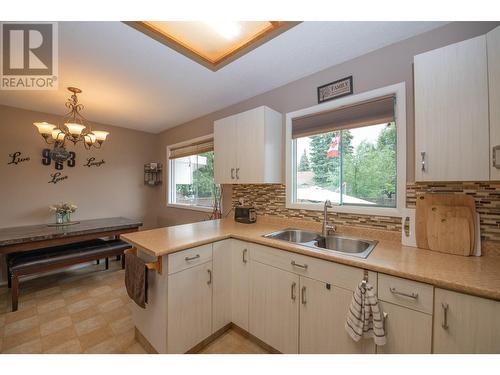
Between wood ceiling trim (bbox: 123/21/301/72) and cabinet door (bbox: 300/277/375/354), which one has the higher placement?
wood ceiling trim (bbox: 123/21/301/72)

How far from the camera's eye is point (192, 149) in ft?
11.0

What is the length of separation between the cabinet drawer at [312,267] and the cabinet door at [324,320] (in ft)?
0.15

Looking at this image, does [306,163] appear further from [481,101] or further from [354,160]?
[481,101]

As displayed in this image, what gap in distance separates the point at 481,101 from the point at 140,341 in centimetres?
281

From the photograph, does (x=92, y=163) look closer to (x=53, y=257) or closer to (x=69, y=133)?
(x=69, y=133)

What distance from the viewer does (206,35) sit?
1588mm

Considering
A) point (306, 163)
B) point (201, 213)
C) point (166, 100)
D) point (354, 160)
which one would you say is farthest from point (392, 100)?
point (201, 213)

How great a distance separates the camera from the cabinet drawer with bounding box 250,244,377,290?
3.84ft

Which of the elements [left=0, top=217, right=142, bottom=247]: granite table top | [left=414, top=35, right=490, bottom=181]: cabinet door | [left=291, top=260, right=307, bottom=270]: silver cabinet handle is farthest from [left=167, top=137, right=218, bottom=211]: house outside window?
[left=414, top=35, right=490, bottom=181]: cabinet door

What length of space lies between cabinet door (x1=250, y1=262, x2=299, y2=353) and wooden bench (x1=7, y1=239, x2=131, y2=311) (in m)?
2.33

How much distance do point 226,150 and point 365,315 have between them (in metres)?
1.92

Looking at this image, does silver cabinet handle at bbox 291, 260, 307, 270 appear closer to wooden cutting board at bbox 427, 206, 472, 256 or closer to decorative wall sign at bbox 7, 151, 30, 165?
wooden cutting board at bbox 427, 206, 472, 256

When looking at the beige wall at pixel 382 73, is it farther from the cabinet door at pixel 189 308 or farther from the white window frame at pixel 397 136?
the cabinet door at pixel 189 308

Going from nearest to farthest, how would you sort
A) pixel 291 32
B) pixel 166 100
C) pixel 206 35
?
pixel 291 32 < pixel 206 35 < pixel 166 100
